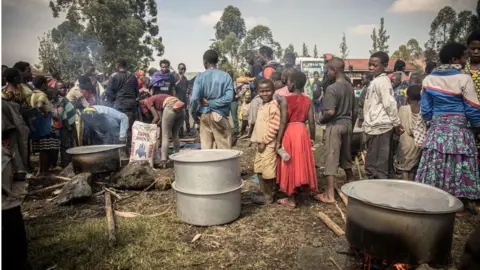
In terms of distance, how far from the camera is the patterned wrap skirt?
3.68 m

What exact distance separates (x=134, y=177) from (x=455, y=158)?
4717 mm

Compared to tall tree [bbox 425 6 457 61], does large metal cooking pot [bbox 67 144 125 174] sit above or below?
below

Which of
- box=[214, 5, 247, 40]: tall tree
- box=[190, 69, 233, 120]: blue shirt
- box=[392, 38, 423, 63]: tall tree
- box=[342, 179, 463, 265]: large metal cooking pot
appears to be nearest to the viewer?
box=[342, 179, 463, 265]: large metal cooking pot

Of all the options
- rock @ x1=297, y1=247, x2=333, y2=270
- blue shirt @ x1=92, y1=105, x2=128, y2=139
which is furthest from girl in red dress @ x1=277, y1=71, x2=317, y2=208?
blue shirt @ x1=92, y1=105, x2=128, y2=139

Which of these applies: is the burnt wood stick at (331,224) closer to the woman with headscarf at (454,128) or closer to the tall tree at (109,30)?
the woman with headscarf at (454,128)

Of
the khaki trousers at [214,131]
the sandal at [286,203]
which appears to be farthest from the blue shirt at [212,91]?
the sandal at [286,203]

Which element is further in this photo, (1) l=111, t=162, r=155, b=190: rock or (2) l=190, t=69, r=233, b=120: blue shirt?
(2) l=190, t=69, r=233, b=120: blue shirt

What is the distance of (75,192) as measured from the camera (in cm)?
459

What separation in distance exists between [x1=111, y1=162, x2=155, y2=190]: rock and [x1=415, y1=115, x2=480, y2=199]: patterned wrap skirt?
4323mm

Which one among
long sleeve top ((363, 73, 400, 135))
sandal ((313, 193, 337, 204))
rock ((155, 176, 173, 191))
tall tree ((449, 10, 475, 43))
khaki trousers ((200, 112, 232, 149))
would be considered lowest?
sandal ((313, 193, 337, 204))

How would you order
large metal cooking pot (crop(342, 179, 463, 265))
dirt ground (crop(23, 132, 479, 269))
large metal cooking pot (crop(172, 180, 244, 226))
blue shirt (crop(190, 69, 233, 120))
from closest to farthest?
1. large metal cooking pot (crop(342, 179, 463, 265))
2. dirt ground (crop(23, 132, 479, 269))
3. large metal cooking pot (crop(172, 180, 244, 226))
4. blue shirt (crop(190, 69, 233, 120))

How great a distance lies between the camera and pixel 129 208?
14.9ft

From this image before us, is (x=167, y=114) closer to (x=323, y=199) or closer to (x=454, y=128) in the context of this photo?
(x=323, y=199)

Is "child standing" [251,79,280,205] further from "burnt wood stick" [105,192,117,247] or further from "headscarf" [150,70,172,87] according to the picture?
"headscarf" [150,70,172,87]
